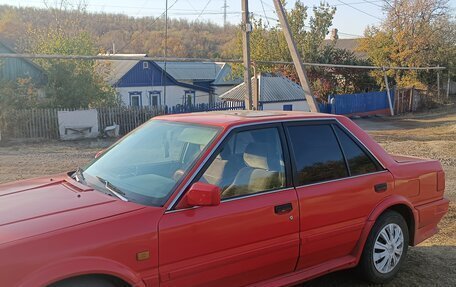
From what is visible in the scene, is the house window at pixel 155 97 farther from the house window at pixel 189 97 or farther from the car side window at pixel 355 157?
the car side window at pixel 355 157

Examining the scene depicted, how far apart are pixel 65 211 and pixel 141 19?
7603cm

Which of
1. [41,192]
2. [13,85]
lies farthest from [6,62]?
[41,192]

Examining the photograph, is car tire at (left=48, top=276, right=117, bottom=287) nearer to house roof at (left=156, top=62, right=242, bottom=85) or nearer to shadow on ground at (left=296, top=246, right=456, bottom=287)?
shadow on ground at (left=296, top=246, right=456, bottom=287)

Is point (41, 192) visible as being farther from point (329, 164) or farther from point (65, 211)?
point (329, 164)

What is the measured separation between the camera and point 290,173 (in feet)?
11.9

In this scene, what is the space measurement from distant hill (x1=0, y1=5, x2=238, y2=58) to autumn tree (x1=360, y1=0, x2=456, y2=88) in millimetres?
14173

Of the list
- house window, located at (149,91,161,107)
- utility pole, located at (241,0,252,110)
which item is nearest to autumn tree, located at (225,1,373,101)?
house window, located at (149,91,161,107)

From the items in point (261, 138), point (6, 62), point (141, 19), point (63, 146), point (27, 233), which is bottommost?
point (63, 146)

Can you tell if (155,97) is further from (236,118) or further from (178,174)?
(178,174)

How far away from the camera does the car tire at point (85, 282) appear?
2.57 meters

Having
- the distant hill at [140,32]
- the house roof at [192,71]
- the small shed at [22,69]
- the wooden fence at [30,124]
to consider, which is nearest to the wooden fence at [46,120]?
the wooden fence at [30,124]

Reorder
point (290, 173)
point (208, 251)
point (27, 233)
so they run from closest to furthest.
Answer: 1. point (27, 233)
2. point (208, 251)
3. point (290, 173)

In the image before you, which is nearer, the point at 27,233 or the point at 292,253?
the point at 27,233

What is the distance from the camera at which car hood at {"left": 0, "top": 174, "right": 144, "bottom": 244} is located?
2.63 metres
